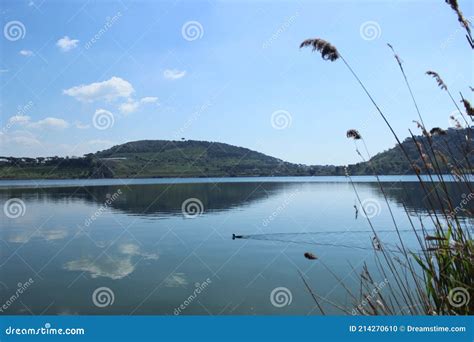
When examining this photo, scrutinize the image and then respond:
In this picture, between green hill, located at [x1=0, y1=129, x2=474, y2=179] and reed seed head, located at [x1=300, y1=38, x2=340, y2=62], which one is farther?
green hill, located at [x1=0, y1=129, x2=474, y2=179]

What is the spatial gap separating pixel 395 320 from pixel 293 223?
2502 centimetres

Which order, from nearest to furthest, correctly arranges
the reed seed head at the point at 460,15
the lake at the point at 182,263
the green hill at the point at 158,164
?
the reed seed head at the point at 460,15
the lake at the point at 182,263
the green hill at the point at 158,164

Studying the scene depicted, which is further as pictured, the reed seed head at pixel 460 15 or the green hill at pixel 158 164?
the green hill at pixel 158 164

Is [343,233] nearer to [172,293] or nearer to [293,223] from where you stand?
[293,223]

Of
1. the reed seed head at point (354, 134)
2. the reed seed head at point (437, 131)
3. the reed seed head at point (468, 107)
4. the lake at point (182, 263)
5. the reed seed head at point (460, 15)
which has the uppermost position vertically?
the reed seed head at point (460, 15)

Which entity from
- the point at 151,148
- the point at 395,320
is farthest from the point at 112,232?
the point at 151,148

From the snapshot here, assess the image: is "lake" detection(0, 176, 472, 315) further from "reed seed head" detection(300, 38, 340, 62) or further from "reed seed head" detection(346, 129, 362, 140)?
"reed seed head" detection(300, 38, 340, 62)

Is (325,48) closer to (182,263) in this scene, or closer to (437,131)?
(437,131)

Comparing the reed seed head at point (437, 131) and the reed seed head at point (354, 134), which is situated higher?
the reed seed head at point (437, 131)

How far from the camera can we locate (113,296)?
40.7 feet

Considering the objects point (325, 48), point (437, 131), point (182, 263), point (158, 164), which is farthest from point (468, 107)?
point (158, 164)

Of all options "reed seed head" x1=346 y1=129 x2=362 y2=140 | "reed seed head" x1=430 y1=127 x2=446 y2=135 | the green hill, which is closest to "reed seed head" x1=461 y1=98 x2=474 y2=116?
"reed seed head" x1=430 y1=127 x2=446 y2=135

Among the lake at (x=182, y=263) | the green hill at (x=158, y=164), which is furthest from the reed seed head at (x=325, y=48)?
the green hill at (x=158, y=164)

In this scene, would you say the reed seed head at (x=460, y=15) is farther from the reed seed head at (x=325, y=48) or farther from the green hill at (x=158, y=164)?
the green hill at (x=158, y=164)
